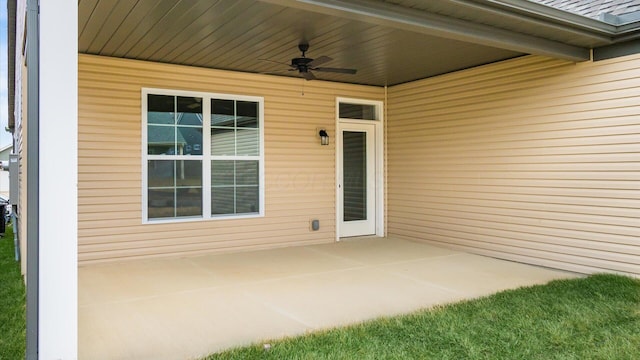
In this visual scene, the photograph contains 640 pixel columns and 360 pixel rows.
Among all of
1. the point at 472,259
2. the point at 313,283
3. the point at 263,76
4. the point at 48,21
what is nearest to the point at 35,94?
the point at 48,21

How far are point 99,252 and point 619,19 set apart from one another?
6.55 meters

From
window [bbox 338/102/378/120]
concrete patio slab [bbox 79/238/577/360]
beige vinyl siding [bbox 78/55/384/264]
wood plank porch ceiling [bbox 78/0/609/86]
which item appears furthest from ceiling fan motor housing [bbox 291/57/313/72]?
concrete patio slab [bbox 79/238/577/360]

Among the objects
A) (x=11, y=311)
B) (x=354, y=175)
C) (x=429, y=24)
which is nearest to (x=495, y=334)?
(x=429, y=24)

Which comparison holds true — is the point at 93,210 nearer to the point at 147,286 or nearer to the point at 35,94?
the point at 147,286

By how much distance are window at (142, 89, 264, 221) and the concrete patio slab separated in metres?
0.74

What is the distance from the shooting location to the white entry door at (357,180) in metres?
7.71

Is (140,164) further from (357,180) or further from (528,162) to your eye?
(528,162)

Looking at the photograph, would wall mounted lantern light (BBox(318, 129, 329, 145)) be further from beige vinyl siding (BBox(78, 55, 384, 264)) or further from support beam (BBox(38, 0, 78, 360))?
support beam (BBox(38, 0, 78, 360))

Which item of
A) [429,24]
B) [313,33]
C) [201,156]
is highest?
[313,33]

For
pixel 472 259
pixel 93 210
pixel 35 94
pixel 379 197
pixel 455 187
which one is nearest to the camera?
pixel 35 94

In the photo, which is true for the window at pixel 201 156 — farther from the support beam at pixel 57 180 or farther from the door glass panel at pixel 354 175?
the support beam at pixel 57 180

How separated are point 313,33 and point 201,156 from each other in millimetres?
2504

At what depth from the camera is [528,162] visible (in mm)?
5777

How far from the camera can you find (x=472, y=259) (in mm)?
6125
